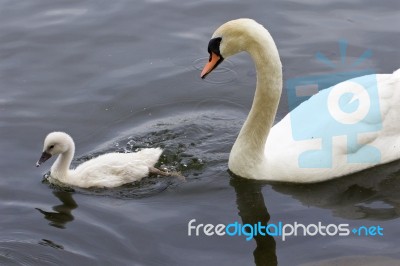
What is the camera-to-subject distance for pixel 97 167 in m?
8.38

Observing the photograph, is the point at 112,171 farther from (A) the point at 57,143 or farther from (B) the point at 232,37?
(B) the point at 232,37

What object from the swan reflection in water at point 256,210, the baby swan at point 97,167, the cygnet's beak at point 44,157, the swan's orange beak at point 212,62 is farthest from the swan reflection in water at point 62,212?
the swan's orange beak at point 212,62

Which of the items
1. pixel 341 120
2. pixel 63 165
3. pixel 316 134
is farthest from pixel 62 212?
pixel 341 120

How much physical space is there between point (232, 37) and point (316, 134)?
4.10 feet

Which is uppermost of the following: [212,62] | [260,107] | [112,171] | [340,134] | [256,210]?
[212,62]

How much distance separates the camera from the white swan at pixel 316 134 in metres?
8.25

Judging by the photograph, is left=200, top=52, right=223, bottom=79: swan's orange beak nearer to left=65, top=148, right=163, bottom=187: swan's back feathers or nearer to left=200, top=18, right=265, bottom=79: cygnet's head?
left=200, top=18, right=265, bottom=79: cygnet's head

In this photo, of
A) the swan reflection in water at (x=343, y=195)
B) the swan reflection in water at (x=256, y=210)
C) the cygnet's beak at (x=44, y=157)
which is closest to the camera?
the swan reflection in water at (x=256, y=210)

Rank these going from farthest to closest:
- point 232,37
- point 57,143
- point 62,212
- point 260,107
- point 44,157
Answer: point 44,157, point 57,143, point 260,107, point 62,212, point 232,37

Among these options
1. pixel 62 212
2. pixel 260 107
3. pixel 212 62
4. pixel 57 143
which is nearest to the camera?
pixel 212 62

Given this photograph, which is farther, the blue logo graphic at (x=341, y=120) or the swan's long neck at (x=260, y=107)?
the blue logo graphic at (x=341, y=120)

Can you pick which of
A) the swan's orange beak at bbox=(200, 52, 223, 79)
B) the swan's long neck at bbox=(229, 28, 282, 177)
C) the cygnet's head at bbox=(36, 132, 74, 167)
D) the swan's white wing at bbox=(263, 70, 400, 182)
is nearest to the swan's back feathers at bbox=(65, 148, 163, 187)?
the cygnet's head at bbox=(36, 132, 74, 167)

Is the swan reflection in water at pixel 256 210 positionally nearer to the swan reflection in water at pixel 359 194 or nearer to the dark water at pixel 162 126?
the dark water at pixel 162 126

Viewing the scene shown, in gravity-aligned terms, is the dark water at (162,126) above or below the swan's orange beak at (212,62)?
below
